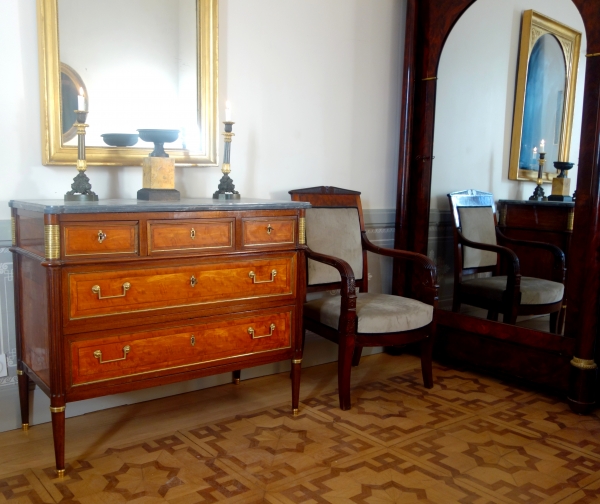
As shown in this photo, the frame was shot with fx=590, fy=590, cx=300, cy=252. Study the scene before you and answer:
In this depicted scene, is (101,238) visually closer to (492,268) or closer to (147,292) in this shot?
(147,292)

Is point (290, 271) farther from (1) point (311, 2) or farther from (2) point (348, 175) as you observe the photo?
(1) point (311, 2)

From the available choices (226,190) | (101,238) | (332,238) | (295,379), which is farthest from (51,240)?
(332,238)

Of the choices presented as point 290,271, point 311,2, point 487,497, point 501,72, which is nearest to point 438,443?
point 487,497

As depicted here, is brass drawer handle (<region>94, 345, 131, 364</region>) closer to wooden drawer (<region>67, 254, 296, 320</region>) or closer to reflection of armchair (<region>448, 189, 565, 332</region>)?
wooden drawer (<region>67, 254, 296, 320</region>)

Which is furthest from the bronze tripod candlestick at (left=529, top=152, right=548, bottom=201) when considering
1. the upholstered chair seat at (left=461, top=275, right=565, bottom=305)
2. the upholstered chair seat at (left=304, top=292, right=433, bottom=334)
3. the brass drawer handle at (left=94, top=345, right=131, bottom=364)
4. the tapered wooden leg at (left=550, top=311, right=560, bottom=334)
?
the brass drawer handle at (left=94, top=345, right=131, bottom=364)

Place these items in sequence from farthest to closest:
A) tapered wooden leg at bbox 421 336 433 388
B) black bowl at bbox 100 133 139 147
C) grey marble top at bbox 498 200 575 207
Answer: tapered wooden leg at bbox 421 336 433 388 → grey marble top at bbox 498 200 575 207 → black bowl at bbox 100 133 139 147

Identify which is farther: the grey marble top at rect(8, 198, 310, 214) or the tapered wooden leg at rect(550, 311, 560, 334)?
the tapered wooden leg at rect(550, 311, 560, 334)

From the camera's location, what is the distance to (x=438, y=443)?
1893 mm

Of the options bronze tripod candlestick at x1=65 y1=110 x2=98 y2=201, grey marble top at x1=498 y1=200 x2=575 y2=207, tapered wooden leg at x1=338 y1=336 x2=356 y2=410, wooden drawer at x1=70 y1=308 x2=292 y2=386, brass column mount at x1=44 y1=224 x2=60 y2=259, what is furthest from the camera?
grey marble top at x1=498 y1=200 x2=575 y2=207

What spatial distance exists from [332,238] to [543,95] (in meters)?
1.02

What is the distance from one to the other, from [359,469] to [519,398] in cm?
91

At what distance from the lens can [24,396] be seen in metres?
1.89

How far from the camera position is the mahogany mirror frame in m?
2.11

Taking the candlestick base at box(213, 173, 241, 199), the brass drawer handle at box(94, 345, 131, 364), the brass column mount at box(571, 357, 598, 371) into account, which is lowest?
the brass column mount at box(571, 357, 598, 371)
